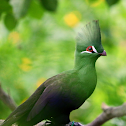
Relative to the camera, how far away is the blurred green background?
1.68 m

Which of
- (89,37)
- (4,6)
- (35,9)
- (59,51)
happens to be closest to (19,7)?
(4,6)

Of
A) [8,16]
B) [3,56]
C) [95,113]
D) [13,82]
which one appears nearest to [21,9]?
[8,16]

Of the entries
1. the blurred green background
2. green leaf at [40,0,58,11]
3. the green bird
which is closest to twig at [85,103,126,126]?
the blurred green background

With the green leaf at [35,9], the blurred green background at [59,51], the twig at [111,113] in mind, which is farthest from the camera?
the blurred green background at [59,51]

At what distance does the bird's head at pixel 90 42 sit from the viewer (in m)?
0.77

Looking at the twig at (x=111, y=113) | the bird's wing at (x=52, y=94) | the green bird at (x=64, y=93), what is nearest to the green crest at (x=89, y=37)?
the green bird at (x=64, y=93)

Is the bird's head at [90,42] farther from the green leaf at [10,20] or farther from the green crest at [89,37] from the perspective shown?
the green leaf at [10,20]

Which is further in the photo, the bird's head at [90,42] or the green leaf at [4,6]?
the green leaf at [4,6]

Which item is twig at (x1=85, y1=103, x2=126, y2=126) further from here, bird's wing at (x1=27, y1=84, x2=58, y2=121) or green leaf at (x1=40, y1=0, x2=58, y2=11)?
green leaf at (x1=40, y1=0, x2=58, y2=11)

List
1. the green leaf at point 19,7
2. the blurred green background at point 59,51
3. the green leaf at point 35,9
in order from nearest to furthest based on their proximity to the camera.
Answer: the green leaf at point 19,7
the green leaf at point 35,9
the blurred green background at point 59,51

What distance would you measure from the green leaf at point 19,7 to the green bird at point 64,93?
1.80 feet

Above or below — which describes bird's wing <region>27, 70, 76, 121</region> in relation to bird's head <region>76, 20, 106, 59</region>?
below

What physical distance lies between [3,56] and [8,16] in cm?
45

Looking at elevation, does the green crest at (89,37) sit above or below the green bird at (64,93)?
above
